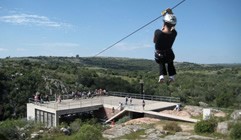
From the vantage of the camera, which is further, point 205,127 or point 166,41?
point 205,127

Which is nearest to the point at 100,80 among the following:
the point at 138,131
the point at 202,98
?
the point at 202,98

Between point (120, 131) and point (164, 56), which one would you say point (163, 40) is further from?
point (120, 131)

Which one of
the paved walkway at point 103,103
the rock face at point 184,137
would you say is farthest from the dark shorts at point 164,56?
the paved walkway at point 103,103

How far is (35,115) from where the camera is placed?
33656mm

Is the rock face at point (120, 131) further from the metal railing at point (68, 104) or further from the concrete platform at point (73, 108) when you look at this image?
the metal railing at point (68, 104)

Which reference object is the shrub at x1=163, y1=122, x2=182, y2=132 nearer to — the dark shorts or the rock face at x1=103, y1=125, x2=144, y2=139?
the rock face at x1=103, y1=125, x2=144, y2=139

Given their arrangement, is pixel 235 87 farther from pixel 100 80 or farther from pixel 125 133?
pixel 125 133

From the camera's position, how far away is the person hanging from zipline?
20.7ft

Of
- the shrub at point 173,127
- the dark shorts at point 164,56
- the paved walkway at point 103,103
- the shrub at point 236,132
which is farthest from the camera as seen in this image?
the paved walkway at point 103,103

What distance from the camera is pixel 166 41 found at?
6.64 m

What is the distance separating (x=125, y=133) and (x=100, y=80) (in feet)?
110

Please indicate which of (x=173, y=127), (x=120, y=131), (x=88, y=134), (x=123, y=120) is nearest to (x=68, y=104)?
(x=123, y=120)

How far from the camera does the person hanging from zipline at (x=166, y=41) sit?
20.7ft

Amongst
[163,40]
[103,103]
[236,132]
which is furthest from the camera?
[103,103]
